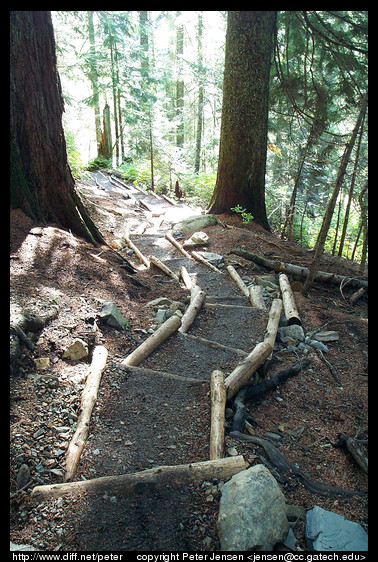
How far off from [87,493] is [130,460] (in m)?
0.44

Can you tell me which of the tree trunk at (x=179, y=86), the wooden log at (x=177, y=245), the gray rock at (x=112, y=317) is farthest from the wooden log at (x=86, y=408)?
the tree trunk at (x=179, y=86)

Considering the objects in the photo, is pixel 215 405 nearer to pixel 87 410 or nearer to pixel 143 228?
pixel 87 410

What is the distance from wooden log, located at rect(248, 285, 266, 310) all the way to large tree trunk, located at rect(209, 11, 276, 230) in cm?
381

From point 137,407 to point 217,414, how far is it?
28.5 inches

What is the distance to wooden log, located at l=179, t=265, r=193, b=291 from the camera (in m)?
6.24

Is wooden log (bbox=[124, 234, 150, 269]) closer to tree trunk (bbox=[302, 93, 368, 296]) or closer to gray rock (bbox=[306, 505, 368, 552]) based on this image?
tree trunk (bbox=[302, 93, 368, 296])

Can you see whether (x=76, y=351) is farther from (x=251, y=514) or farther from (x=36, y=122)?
(x=36, y=122)

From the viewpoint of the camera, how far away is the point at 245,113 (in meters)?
8.64

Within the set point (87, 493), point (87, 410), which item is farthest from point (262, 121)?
point (87, 493)

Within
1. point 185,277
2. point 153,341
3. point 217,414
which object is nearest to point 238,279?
point 185,277

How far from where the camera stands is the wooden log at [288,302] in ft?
17.5

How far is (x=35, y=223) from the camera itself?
15.3 feet
